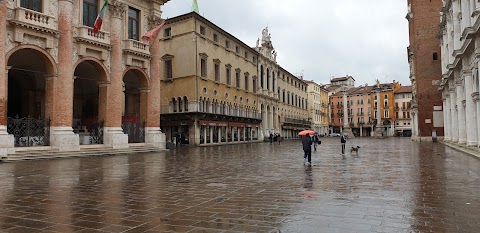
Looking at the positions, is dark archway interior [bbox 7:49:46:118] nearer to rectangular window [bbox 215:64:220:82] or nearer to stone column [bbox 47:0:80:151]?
stone column [bbox 47:0:80:151]

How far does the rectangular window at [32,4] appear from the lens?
788 inches

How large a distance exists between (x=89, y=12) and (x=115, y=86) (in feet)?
16.0

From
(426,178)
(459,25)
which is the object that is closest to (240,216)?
(426,178)

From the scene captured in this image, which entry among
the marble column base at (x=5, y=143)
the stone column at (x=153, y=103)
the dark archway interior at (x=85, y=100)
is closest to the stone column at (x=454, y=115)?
the stone column at (x=153, y=103)

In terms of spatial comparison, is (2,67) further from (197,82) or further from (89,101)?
(197,82)

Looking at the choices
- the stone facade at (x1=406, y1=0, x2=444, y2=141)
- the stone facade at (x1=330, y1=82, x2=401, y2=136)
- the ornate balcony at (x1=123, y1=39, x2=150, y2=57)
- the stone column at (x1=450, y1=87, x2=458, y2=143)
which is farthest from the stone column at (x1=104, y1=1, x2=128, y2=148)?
the stone facade at (x1=330, y1=82, x2=401, y2=136)

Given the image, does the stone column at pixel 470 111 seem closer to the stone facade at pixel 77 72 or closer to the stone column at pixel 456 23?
the stone column at pixel 456 23

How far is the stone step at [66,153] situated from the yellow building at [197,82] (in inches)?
437

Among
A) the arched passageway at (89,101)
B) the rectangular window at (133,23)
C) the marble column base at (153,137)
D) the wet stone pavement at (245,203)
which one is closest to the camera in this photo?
the wet stone pavement at (245,203)

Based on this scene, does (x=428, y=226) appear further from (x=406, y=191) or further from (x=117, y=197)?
(x=117, y=197)

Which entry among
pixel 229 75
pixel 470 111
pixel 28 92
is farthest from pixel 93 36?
pixel 229 75

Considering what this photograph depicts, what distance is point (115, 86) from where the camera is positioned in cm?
2444

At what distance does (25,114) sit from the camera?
89.1 ft

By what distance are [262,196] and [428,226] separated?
3.34 m
